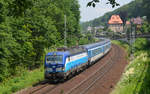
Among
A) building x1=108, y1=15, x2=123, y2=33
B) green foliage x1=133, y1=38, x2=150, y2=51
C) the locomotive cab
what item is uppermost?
building x1=108, y1=15, x2=123, y2=33

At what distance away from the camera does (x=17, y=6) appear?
7055 millimetres

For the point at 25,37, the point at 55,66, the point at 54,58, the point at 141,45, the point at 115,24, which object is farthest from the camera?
the point at 115,24

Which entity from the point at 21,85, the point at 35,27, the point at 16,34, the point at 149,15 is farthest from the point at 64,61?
the point at 149,15

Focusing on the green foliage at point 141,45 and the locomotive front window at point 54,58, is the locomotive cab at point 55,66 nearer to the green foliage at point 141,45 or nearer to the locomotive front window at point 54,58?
the locomotive front window at point 54,58

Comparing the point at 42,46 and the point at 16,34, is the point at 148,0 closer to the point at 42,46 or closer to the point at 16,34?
the point at 42,46

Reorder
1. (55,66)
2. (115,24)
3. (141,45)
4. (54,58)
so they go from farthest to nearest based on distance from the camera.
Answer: (115,24) → (141,45) → (54,58) → (55,66)

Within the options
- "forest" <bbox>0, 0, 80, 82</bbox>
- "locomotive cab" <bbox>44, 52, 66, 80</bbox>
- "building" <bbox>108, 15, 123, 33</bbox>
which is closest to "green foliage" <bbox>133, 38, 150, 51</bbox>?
"forest" <bbox>0, 0, 80, 82</bbox>

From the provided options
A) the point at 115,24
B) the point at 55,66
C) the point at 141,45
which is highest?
the point at 115,24

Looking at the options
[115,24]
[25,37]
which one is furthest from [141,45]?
[115,24]

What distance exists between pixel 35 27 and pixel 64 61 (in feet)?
43.4

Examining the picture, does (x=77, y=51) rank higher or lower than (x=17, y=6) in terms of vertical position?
lower

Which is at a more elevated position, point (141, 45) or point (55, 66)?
point (55, 66)

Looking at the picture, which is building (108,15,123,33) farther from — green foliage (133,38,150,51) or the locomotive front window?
the locomotive front window

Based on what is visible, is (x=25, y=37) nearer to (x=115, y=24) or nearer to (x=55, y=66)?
(x=55, y=66)
